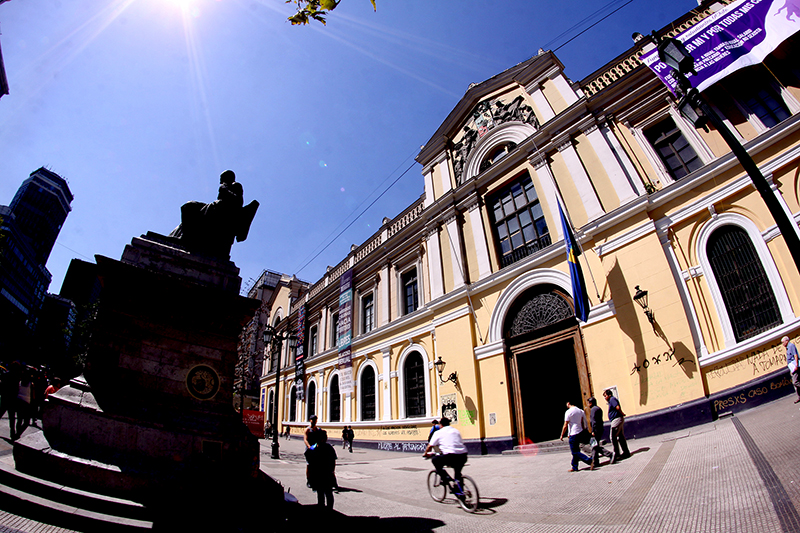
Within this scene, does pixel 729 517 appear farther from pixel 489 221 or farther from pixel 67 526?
pixel 489 221

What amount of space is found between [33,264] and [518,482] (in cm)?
9283

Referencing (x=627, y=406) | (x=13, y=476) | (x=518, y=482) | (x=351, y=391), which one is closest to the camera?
(x=13, y=476)

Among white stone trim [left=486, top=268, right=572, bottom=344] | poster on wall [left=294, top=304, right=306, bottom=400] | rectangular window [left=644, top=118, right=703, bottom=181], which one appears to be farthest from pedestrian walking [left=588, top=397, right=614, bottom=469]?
poster on wall [left=294, top=304, right=306, bottom=400]

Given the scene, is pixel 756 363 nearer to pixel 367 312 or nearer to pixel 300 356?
pixel 367 312

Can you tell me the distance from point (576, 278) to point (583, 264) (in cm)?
101

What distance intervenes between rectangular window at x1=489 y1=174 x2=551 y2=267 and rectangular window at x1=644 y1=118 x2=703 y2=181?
12.2 ft

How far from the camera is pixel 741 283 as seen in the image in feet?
26.6

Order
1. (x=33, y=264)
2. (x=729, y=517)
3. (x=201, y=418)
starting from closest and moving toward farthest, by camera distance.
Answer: (x=729, y=517) < (x=201, y=418) < (x=33, y=264)

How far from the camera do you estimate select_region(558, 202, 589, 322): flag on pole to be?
9.69 m

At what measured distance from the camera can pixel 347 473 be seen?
8.87 meters

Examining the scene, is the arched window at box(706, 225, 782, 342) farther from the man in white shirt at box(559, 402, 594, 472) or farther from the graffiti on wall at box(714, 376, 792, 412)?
the man in white shirt at box(559, 402, 594, 472)

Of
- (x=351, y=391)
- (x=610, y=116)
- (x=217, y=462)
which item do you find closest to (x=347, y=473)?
(x=217, y=462)

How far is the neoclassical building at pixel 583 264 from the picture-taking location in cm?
795

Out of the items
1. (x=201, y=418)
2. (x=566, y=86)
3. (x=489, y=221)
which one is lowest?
(x=201, y=418)
